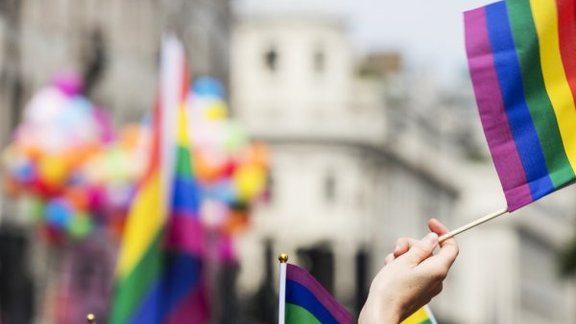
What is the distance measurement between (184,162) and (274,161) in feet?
226

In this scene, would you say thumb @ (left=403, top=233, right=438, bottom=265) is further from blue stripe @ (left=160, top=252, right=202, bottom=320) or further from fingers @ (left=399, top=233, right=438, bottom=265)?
blue stripe @ (left=160, top=252, right=202, bottom=320)

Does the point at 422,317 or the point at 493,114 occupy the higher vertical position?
the point at 493,114

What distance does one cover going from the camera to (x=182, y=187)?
15.7 metres

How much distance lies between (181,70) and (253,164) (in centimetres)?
1154

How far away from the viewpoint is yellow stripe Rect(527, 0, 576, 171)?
6.88m

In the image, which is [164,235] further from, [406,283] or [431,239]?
[406,283]

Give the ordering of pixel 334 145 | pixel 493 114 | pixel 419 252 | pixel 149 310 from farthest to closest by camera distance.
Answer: pixel 334 145 < pixel 149 310 < pixel 493 114 < pixel 419 252

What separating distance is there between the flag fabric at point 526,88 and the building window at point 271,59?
266 ft

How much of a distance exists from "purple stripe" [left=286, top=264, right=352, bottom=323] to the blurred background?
37.8 ft

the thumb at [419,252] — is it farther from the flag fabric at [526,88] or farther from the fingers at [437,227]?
the flag fabric at [526,88]

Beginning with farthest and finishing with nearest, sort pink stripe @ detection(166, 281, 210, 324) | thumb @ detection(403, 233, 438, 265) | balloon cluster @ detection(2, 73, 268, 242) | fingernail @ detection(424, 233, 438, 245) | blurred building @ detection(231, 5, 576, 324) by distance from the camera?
blurred building @ detection(231, 5, 576, 324) → balloon cluster @ detection(2, 73, 268, 242) → pink stripe @ detection(166, 281, 210, 324) → fingernail @ detection(424, 233, 438, 245) → thumb @ detection(403, 233, 438, 265)

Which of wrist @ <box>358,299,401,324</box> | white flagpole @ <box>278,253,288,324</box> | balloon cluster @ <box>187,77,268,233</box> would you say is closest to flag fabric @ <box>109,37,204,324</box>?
white flagpole @ <box>278,253,288,324</box>

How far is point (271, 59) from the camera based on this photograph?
3489 inches

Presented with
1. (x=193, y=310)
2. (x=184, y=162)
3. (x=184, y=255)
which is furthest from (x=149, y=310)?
(x=184, y=162)
